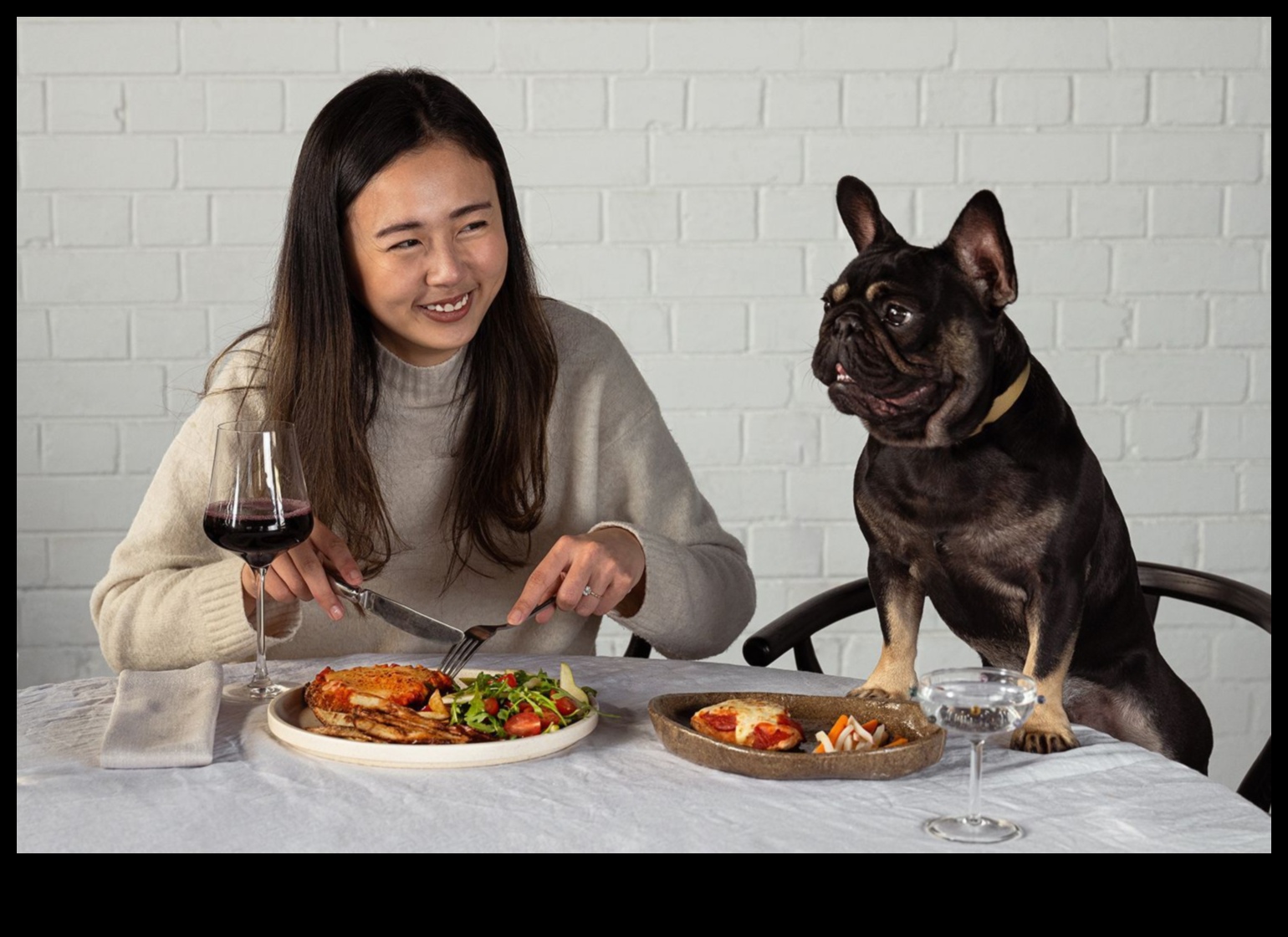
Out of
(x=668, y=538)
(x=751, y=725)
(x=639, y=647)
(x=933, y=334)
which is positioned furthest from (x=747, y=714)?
(x=639, y=647)

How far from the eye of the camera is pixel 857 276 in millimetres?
1336

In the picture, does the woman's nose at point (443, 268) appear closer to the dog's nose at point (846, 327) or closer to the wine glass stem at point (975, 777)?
the dog's nose at point (846, 327)

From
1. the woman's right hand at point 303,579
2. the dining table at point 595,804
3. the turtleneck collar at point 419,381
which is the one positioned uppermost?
the turtleneck collar at point 419,381

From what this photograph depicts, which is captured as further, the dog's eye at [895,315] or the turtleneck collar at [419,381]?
the turtleneck collar at [419,381]

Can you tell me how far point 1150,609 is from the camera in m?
2.06

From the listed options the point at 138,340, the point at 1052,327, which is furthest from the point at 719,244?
the point at 138,340

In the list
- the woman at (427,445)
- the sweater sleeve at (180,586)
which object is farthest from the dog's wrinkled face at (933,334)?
the sweater sleeve at (180,586)

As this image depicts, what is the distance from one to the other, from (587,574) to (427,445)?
1.72ft

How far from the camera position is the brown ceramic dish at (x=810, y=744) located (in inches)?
51.0

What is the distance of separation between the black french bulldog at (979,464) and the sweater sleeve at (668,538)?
54 centimetres

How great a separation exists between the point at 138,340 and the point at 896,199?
1.50 meters

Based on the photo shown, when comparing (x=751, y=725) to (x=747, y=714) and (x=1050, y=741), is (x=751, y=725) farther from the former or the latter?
(x=1050, y=741)

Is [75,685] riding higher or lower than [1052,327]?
lower
